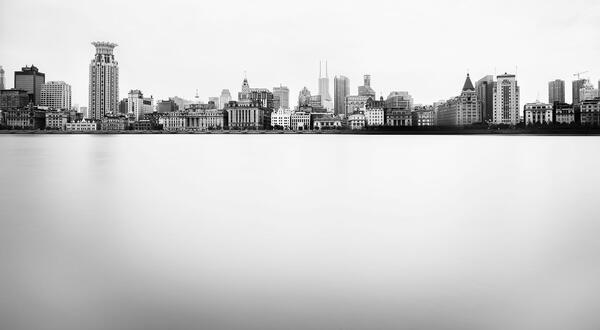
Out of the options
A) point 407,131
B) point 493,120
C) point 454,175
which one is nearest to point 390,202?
point 454,175

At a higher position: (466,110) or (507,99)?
(507,99)

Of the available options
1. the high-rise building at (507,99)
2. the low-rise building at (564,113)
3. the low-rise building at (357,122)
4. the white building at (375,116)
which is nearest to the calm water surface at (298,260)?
the low-rise building at (564,113)

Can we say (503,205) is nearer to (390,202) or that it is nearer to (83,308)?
(390,202)

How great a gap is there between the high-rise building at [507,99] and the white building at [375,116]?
3961 cm

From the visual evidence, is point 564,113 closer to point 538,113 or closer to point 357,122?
point 538,113

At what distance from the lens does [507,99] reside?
184 metres

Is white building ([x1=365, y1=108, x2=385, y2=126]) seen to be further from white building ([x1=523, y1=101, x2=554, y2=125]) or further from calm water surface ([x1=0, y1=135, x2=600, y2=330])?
calm water surface ([x1=0, y1=135, x2=600, y2=330])

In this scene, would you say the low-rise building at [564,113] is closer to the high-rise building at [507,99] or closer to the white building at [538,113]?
the white building at [538,113]

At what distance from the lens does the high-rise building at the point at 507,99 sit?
184375 mm

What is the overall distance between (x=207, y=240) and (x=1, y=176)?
16.8 meters

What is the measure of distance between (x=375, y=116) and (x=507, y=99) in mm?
46103

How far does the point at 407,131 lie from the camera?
15688cm

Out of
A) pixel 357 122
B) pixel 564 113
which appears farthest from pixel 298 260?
pixel 357 122

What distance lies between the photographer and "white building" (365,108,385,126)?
613 feet
